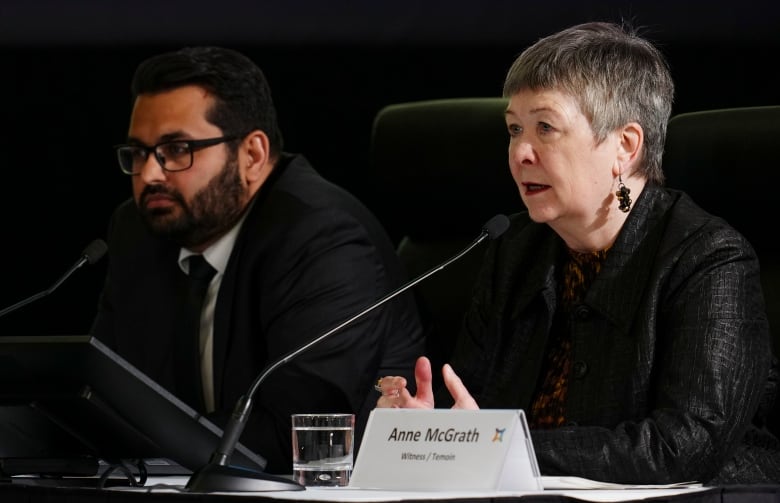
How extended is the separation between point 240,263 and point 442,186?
453mm

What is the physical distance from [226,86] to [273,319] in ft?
1.84

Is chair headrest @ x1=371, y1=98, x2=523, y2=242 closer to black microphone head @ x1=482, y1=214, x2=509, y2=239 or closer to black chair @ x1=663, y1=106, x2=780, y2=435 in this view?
black chair @ x1=663, y1=106, x2=780, y2=435

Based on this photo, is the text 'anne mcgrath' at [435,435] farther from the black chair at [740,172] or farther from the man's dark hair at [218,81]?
the man's dark hair at [218,81]

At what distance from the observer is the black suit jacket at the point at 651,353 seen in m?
1.81

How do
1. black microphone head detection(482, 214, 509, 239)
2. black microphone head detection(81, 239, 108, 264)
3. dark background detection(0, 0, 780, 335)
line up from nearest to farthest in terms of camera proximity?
black microphone head detection(482, 214, 509, 239)
black microphone head detection(81, 239, 108, 264)
dark background detection(0, 0, 780, 335)

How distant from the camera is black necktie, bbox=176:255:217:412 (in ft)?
9.19

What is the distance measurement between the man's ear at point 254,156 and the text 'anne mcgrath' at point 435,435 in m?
1.45

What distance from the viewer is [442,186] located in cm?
289

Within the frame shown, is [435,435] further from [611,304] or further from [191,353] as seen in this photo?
[191,353]

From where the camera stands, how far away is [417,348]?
111 inches

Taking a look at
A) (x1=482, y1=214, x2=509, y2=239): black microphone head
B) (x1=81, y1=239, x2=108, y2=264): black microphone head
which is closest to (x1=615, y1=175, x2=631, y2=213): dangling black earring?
(x1=482, y1=214, x2=509, y2=239): black microphone head

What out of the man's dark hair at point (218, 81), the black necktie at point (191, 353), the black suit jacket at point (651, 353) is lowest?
the black necktie at point (191, 353)

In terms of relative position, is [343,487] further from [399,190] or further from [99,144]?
[99,144]

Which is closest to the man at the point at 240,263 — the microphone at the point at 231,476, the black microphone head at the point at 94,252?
the black microphone head at the point at 94,252
